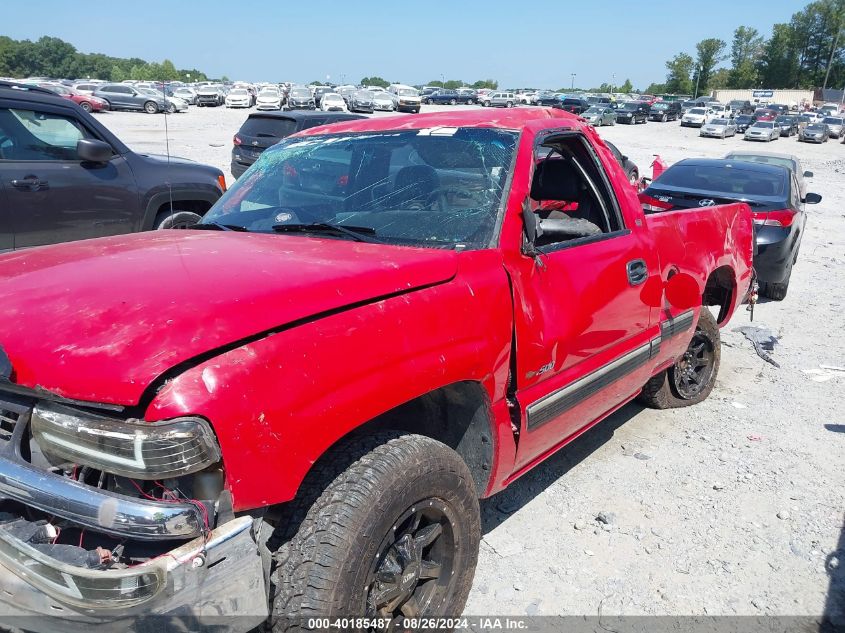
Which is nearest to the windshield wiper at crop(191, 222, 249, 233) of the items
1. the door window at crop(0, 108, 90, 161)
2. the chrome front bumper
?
the chrome front bumper

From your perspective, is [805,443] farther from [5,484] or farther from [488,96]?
[488,96]

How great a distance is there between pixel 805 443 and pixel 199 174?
574 centimetres

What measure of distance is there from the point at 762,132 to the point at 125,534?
164ft

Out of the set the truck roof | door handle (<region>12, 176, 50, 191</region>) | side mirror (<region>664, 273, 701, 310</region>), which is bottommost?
side mirror (<region>664, 273, 701, 310</region>)

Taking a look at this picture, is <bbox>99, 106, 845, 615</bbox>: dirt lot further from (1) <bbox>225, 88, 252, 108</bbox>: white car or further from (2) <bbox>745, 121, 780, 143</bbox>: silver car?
(1) <bbox>225, 88, 252, 108</bbox>: white car

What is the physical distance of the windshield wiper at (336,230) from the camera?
282 centimetres

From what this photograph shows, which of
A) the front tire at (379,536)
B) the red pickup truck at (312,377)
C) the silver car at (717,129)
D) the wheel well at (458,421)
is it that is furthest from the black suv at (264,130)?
the silver car at (717,129)

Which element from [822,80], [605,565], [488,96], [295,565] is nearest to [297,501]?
[295,565]

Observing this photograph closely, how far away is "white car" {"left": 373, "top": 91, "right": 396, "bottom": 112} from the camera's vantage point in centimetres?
4422

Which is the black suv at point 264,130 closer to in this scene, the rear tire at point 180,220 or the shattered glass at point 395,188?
the rear tire at point 180,220

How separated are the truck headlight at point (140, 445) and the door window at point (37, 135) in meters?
4.86

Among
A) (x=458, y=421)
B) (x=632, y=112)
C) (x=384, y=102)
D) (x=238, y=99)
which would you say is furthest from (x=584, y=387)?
(x=632, y=112)

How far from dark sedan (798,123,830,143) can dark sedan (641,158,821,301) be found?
4276cm

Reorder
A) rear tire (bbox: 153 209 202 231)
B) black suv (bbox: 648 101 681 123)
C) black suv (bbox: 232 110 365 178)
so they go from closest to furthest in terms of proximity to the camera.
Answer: rear tire (bbox: 153 209 202 231), black suv (bbox: 232 110 365 178), black suv (bbox: 648 101 681 123)
